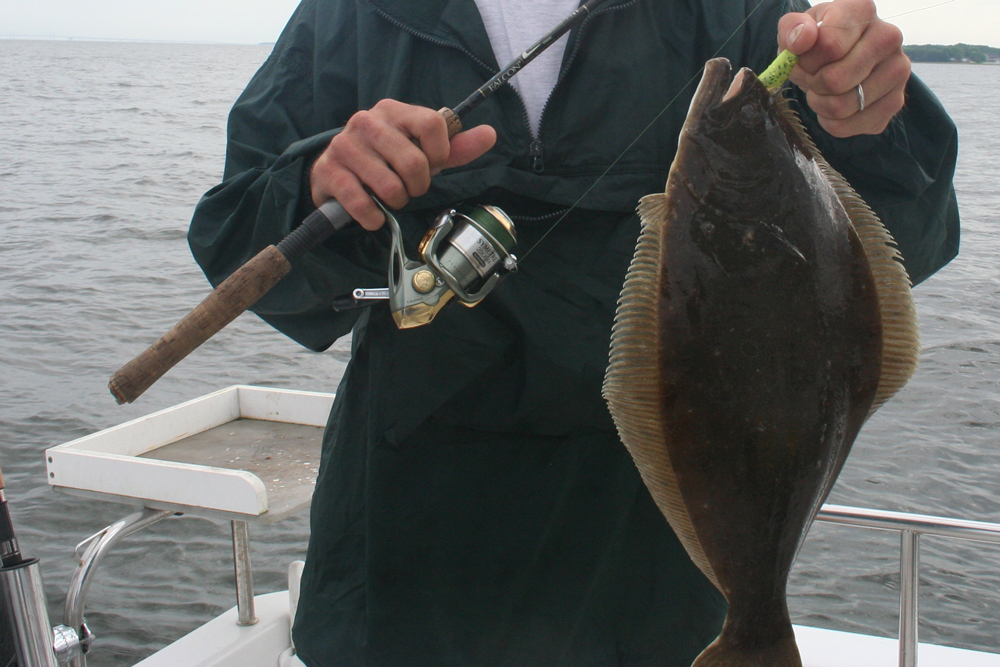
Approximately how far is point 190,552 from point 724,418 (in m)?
6.13

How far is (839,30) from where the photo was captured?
3.82 feet

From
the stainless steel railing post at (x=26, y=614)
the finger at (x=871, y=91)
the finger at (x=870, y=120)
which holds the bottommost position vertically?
the stainless steel railing post at (x=26, y=614)

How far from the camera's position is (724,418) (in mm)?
1289

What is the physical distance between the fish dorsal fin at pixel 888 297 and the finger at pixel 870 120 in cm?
5

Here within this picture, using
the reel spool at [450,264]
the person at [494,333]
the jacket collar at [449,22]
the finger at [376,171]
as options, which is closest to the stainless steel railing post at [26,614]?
the person at [494,333]

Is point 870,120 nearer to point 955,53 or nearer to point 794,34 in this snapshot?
point 794,34

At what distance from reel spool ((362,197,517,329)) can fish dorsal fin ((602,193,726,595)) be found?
0.89 feet

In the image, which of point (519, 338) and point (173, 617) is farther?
point (173, 617)

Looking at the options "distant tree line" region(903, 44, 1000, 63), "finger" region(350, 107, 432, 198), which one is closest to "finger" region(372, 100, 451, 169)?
"finger" region(350, 107, 432, 198)

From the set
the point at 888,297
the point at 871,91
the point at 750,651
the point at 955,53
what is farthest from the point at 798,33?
the point at 955,53

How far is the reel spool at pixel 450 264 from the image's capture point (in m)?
1.47

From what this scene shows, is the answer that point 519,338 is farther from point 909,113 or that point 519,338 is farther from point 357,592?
point 909,113

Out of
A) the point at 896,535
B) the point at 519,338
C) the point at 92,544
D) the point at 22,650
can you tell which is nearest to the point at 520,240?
the point at 519,338

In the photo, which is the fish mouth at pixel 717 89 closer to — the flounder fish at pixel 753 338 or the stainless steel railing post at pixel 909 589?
the flounder fish at pixel 753 338
